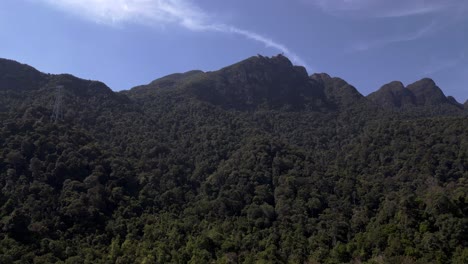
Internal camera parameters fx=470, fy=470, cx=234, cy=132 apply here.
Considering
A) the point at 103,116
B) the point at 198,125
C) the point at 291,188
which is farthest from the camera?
the point at 198,125

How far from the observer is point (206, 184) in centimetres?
6006

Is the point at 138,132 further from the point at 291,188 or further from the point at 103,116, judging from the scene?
the point at 291,188

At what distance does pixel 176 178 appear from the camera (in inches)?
2452

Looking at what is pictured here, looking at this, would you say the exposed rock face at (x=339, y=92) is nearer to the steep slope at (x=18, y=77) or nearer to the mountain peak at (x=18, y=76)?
the steep slope at (x=18, y=77)

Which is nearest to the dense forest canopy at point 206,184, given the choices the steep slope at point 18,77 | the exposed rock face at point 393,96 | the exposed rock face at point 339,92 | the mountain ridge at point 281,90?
the steep slope at point 18,77

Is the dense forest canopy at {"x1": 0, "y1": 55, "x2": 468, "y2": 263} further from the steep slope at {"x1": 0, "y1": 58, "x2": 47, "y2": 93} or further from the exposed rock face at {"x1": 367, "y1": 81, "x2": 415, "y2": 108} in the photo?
the exposed rock face at {"x1": 367, "y1": 81, "x2": 415, "y2": 108}

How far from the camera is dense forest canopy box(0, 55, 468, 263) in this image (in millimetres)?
42469

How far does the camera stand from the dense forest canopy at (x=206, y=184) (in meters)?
42.5

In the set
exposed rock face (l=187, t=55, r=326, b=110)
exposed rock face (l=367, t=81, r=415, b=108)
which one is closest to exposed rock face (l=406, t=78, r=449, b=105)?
exposed rock face (l=367, t=81, r=415, b=108)

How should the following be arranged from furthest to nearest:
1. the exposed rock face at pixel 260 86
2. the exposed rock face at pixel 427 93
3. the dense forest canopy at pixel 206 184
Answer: the exposed rock face at pixel 427 93, the exposed rock face at pixel 260 86, the dense forest canopy at pixel 206 184

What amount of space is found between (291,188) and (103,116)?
3769 centimetres

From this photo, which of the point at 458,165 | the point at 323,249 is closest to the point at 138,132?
the point at 323,249

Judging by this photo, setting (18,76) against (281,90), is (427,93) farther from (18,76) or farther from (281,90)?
(18,76)

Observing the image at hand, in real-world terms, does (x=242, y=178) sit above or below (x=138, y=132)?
below
